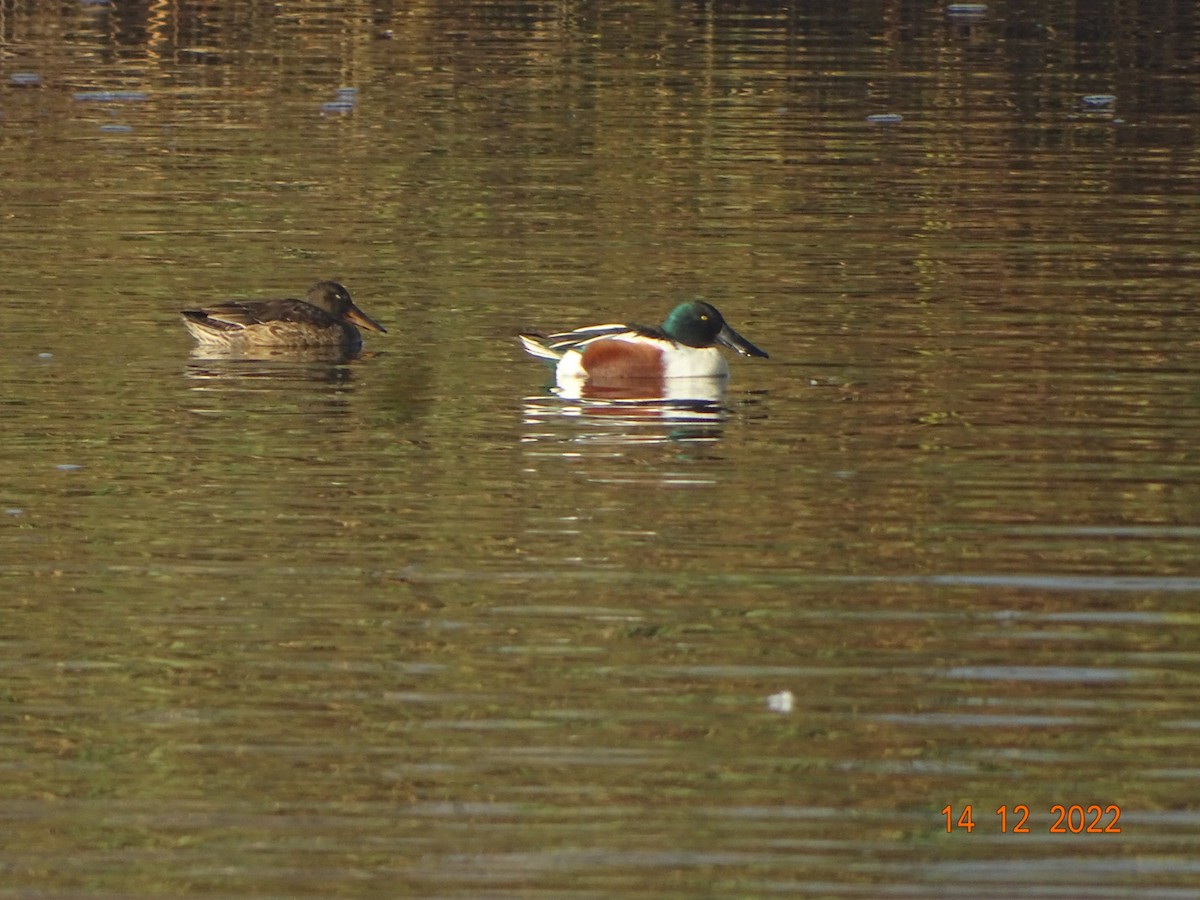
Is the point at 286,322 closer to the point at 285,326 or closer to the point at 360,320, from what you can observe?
the point at 285,326

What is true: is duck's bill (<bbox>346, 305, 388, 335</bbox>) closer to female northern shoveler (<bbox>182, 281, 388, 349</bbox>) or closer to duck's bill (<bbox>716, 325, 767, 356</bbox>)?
female northern shoveler (<bbox>182, 281, 388, 349</bbox>)

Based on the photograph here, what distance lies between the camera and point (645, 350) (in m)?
13.2

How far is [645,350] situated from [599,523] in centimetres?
336

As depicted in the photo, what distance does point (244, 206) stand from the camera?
17.7m

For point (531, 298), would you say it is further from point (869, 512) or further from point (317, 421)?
point (869, 512)

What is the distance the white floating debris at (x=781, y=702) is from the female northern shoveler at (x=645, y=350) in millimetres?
5371

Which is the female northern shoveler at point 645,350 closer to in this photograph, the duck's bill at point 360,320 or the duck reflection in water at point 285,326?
the duck's bill at point 360,320

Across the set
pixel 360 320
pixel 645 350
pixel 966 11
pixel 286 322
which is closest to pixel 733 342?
pixel 645 350

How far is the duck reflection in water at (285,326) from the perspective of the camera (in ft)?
45.3

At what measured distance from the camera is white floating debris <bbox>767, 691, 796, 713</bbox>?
764cm
